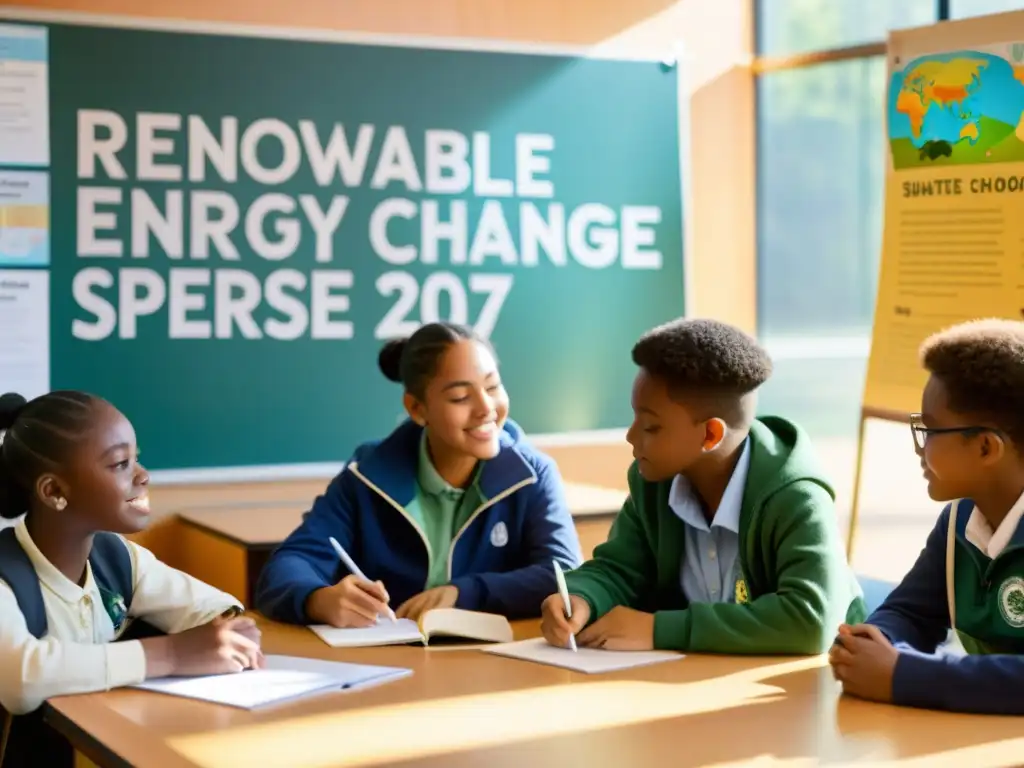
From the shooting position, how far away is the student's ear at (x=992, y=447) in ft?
6.34

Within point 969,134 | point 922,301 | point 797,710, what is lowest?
point 797,710

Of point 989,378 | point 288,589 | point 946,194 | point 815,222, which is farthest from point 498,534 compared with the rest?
point 815,222

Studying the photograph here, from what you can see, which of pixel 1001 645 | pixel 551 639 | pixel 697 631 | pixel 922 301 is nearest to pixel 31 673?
pixel 551 639

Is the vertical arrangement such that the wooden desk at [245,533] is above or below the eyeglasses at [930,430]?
below

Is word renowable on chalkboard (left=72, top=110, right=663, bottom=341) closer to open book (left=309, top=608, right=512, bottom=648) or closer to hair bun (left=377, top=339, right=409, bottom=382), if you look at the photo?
hair bun (left=377, top=339, right=409, bottom=382)

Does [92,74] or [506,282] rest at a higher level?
[92,74]

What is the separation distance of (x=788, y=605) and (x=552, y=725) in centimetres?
53

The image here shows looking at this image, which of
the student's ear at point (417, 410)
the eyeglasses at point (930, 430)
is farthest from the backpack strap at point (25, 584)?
the eyeglasses at point (930, 430)

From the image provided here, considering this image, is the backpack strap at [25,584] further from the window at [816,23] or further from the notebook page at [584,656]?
the window at [816,23]

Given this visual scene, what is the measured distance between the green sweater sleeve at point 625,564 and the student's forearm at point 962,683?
64cm

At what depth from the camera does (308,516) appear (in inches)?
109

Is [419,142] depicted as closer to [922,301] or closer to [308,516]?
[922,301]

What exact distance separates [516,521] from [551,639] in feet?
1.68

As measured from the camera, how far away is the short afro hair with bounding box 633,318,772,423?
229 centimetres
